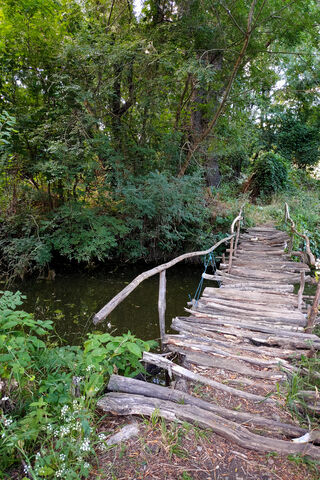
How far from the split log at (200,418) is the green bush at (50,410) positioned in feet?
0.59

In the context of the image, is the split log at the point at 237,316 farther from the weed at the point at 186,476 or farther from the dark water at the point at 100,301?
the weed at the point at 186,476

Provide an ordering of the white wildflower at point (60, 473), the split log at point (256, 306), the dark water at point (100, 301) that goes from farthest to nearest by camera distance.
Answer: the dark water at point (100, 301)
the split log at point (256, 306)
the white wildflower at point (60, 473)

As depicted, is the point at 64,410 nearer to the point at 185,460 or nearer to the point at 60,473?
the point at 60,473

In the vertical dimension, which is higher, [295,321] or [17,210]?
[17,210]

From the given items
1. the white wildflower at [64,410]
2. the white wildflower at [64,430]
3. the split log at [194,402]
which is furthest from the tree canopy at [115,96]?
the white wildflower at [64,430]

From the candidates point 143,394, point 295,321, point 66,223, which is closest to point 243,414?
point 143,394

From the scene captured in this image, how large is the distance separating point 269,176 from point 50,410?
1785 cm

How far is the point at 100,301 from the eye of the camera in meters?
7.54

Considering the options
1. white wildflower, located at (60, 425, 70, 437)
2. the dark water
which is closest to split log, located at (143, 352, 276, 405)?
white wildflower, located at (60, 425, 70, 437)

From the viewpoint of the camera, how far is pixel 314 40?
8789 millimetres

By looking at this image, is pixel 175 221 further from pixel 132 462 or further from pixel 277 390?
pixel 132 462

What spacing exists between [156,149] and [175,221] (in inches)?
108

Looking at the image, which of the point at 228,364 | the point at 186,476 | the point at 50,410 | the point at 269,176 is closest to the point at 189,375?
the point at 228,364

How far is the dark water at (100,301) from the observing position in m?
6.21
